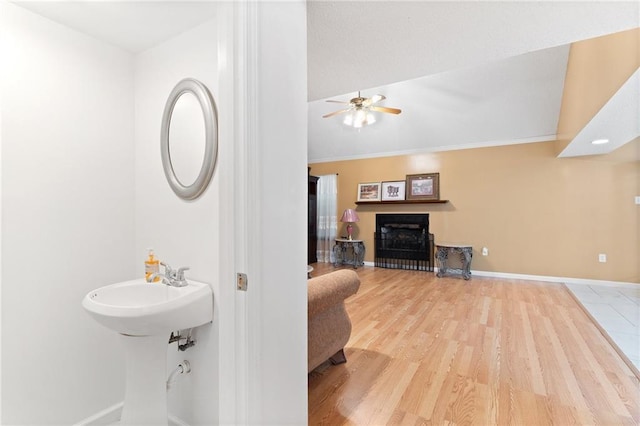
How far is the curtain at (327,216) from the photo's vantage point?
6.68m

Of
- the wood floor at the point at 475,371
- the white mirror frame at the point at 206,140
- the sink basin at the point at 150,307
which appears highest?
the white mirror frame at the point at 206,140

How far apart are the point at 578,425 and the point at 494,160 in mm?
4465

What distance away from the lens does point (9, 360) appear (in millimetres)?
1240

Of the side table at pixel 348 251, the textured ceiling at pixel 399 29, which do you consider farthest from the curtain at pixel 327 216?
the textured ceiling at pixel 399 29

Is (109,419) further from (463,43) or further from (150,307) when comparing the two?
(463,43)

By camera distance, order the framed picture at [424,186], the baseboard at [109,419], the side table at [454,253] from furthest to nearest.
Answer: the framed picture at [424,186] < the side table at [454,253] < the baseboard at [109,419]

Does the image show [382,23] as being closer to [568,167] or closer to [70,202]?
[70,202]

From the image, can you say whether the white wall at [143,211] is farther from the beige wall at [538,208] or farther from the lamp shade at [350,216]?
the beige wall at [538,208]

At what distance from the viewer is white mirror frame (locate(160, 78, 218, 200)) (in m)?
1.28

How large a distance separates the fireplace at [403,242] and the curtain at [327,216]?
111cm

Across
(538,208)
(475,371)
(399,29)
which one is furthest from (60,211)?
(538,208)

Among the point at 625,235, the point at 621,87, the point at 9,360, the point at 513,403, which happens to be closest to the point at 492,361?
the point at 513,403

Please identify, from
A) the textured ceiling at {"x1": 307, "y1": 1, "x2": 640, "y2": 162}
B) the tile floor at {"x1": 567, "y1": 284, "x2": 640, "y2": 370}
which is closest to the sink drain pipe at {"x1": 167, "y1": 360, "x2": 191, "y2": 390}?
the textured ceiling at {"x1": 307, "y1": 1, "x2": 640, "y2": 162}

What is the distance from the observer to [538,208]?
471 cm
